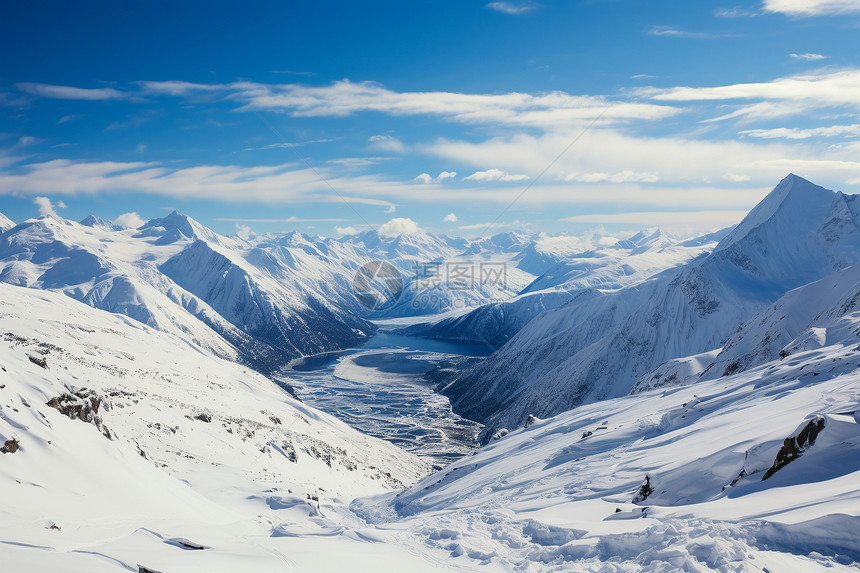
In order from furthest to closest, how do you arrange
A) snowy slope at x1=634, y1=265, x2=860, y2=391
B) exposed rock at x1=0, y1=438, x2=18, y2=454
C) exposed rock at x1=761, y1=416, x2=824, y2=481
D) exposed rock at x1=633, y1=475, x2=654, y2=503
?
snowy slope at x1=634, y1=265, x2=860, y2=391 → exposed rock at x1=633, y1=475, x2=654, y2=503 → exposed rock at x1=0, y1=438, x2=18, y2=454 → exposed rock at x1=761, y1=416, x2=824, y2=481

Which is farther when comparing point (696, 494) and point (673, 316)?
point (673, 316)

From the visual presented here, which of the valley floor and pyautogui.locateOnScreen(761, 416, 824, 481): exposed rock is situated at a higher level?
pyautogui.locateOnScreen(761, 416, 824, 481): exposed rock

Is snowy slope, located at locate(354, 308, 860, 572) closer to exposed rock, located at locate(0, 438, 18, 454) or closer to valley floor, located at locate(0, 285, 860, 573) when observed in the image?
valley floor, located at locate(0, 285, 860, 573)

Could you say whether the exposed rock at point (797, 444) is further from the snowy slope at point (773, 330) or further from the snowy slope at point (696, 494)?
the snowy slope at point (773, 330)

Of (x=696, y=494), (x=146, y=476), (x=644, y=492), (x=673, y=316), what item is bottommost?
(x=673, y=316)

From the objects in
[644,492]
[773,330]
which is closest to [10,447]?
[644,492]

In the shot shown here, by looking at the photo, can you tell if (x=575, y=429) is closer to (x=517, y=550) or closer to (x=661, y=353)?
(x=517, y=550)

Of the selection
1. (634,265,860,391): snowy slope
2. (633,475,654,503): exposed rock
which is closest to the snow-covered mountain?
(634,265,860,391): snowy slope

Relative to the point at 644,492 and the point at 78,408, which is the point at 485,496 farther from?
the point at 78,408
